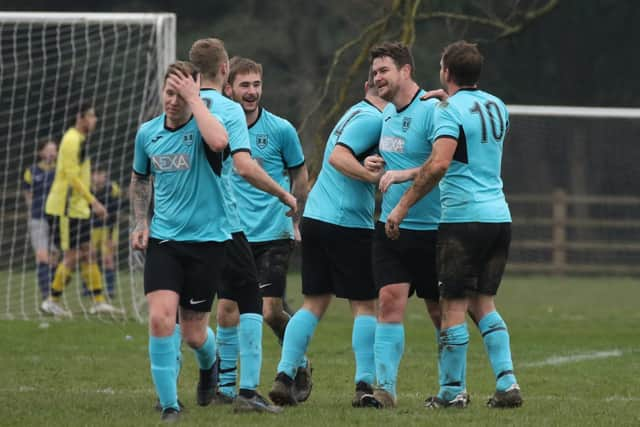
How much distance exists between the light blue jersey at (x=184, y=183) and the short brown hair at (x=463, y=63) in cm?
138

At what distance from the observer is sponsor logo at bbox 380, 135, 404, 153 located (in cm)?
780

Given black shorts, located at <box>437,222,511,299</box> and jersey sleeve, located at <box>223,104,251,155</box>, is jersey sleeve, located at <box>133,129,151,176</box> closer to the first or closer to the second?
jersey sleeve, located at <box>223,104,251,155</box>

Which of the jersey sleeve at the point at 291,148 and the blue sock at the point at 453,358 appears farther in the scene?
the jersey sleeve at the point at 291,148

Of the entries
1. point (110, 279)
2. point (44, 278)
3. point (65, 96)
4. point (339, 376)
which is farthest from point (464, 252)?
point (65, 96)

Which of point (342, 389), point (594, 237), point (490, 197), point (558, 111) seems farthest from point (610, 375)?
point (594, 237)

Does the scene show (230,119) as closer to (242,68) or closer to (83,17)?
(242,68)

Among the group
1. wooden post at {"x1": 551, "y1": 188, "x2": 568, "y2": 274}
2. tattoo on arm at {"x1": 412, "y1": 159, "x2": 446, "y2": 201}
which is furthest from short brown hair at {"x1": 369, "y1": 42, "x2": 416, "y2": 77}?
wooden post at {"x1": 551, "y1": 188, "x2": 568, "y2": 274}

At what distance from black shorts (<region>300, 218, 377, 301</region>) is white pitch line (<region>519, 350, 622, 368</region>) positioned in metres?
2.83

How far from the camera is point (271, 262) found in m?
8.52

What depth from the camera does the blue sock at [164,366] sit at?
7.02m

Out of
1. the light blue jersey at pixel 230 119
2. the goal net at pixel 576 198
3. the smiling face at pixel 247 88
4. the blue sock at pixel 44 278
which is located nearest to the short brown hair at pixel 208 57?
the light blue jersey at pixel 230 119

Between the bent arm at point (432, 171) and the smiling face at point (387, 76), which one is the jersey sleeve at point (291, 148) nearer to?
the smiling face at point (387, 76)

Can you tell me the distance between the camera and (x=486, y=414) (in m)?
7.42

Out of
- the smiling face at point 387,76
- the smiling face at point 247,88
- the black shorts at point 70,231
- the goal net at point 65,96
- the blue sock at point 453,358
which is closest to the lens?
the blue sock at point 453,358
